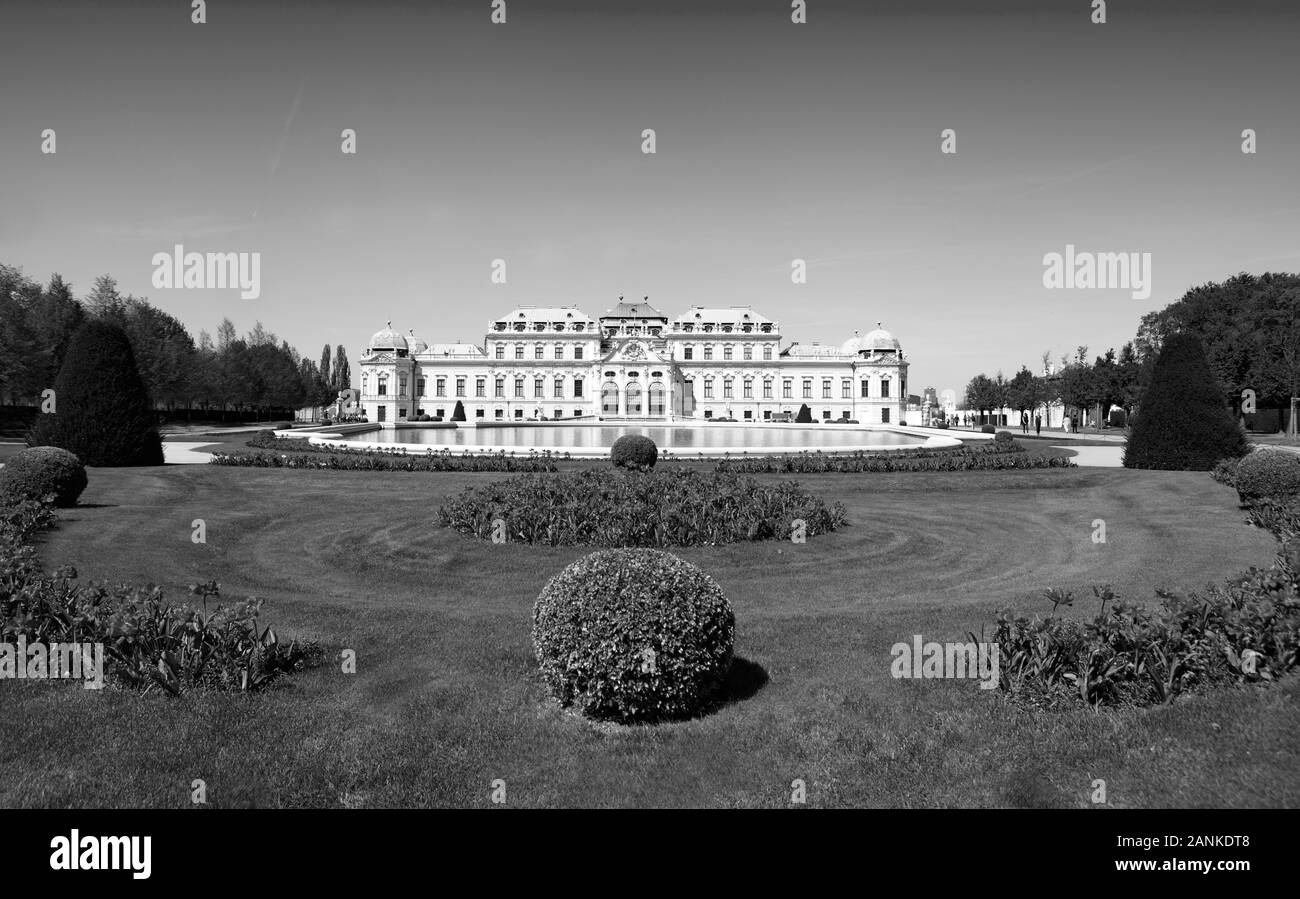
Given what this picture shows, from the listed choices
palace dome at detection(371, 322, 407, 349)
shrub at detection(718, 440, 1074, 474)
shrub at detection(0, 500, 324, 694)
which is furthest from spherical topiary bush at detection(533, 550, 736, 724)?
palace dome at detection(371, 322, 407, 349)

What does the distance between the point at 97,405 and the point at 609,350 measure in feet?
240

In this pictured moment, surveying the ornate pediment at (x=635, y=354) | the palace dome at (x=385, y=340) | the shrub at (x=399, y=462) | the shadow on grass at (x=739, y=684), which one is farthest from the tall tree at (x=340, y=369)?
the shadow on grass at (x=739, y=684)

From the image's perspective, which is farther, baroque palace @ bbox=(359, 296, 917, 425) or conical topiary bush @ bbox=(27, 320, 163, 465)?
baroque palace @ bbox=(359, 296, 917, 425)

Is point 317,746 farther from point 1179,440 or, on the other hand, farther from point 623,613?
point 1179,440

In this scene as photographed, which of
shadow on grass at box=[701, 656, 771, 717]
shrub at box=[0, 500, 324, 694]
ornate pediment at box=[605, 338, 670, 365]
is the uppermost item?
ornate pediment at box=[605, 338, 670, 365]

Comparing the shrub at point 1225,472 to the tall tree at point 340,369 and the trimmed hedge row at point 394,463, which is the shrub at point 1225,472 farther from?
the tall tree at point 340,369

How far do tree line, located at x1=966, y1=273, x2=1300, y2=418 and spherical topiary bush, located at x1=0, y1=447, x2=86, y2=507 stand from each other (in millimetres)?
44768

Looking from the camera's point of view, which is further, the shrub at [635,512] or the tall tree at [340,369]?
the tall tree at [340,369]

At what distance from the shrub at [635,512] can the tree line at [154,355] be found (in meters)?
18.4

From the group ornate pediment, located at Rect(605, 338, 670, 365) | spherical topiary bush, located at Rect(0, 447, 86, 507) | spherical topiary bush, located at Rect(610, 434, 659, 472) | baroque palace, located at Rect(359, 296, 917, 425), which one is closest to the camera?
spherical topiary bush, located at Rect(0, 447, 86, 507)

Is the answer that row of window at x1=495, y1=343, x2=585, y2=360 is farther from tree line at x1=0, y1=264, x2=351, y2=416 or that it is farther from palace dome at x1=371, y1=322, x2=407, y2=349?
tree line at x1=0, y1=264, x2=351, y2=416

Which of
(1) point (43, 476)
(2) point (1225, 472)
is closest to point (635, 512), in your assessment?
(1) point (43, 476)

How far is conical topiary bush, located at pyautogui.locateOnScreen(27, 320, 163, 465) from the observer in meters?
21.9

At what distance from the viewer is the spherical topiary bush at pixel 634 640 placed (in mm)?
5996
